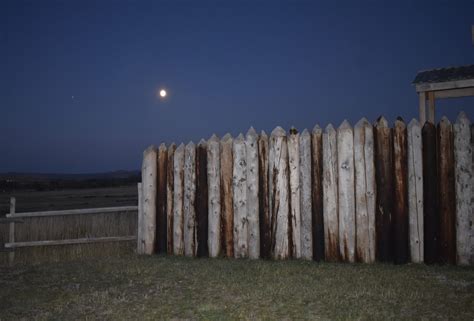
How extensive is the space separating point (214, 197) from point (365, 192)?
245 cm

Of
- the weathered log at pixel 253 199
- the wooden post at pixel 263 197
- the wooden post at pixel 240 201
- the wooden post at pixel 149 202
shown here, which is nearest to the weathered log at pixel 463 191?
the wooden post at pixel 263 197

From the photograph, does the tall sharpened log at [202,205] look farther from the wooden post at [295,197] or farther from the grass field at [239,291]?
the wooden post at [295,197]

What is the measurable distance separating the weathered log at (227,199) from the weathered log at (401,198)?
2.55 meters

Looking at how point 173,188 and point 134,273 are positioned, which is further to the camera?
point 173,188

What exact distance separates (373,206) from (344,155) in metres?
0.84

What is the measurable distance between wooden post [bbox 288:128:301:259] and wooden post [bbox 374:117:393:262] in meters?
1.15

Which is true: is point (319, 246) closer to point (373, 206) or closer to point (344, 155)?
point (373, 206)

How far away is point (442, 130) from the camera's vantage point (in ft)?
19.9

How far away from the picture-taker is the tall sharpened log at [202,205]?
741 centimetres

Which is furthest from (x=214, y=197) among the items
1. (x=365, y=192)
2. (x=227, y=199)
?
(x=365, y=192)

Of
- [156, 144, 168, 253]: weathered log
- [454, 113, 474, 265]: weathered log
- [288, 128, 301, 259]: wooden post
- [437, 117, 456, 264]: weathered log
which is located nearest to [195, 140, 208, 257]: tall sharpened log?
[156, 144, 168, 253]: weathered log

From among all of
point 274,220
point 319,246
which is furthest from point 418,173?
point 274,220

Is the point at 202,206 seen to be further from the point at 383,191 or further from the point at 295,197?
the point at 383,191

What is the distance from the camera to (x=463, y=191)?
19.4ft
